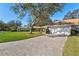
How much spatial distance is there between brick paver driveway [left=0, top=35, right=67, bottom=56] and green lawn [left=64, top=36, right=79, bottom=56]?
0.22ft

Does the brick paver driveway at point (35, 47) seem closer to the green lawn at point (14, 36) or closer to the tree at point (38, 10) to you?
the green lawn at point (14, 36)

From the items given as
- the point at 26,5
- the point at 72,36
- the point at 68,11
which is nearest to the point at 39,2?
the point at 26,5

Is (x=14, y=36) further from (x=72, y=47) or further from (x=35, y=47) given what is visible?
(x=72, y=47)

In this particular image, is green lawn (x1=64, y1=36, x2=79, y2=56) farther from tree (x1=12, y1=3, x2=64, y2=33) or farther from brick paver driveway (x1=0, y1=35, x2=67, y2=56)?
tree (x1=12, y1=3, x2=64, y2=33)

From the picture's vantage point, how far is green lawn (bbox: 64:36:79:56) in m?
3.49

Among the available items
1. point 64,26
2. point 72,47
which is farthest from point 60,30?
point 72,47

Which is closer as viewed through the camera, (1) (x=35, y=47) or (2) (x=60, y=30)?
(1) (x=35, y=47)

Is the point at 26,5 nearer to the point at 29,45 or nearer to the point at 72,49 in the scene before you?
the point at 29,45

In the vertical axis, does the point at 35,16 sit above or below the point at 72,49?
above

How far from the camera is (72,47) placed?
139 inches

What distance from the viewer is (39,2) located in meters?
3.53

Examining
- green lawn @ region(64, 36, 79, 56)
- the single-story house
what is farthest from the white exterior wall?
green lawn @ region(64, 36, 79, 56)

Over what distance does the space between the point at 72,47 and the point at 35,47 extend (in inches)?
18.9

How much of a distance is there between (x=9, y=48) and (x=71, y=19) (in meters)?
0.90
